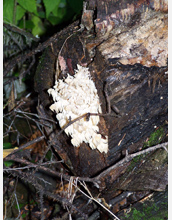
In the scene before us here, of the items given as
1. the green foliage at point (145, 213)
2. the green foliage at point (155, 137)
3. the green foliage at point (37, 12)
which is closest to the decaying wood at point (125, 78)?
the green foliage at point (155, 137)

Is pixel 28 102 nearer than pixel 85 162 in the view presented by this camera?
No

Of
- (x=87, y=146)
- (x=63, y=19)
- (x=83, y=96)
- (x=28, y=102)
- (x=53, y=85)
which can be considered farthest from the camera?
(x=63, y=19)

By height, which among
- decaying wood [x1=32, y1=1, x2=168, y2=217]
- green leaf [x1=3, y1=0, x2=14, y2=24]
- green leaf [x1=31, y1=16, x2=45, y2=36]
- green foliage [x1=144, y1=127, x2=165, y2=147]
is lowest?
green foliage [x1=144, y1=127, x2=165, y2=147]

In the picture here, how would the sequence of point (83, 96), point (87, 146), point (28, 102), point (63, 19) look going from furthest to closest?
1. point (63, 19)
2. point (28, 102)
3. point (87, 146)
4. point (83, 96)

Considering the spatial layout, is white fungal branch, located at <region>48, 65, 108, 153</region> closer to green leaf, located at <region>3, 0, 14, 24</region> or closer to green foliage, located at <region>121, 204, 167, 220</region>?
green foliage, located at <region>121, 204, 167, 220</region>

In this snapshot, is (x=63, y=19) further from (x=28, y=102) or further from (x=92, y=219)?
(x=92, y=219)

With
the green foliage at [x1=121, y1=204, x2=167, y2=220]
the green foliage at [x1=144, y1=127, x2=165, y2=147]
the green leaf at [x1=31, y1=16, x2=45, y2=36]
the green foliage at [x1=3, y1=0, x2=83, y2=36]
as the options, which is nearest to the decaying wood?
the green foliage at [x1=144, y1=127, x2=165, y2=147]

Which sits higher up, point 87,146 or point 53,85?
point 53,85

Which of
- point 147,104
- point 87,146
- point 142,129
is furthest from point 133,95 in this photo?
point 87,146
